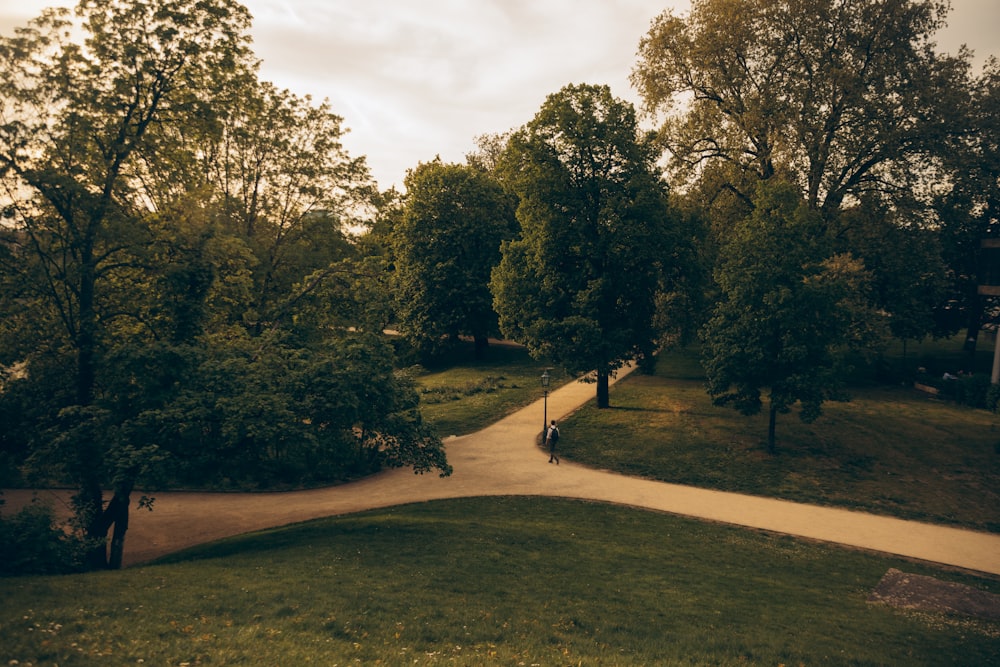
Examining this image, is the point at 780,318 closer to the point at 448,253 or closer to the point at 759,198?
the point at 759,198

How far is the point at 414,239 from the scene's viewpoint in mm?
44656

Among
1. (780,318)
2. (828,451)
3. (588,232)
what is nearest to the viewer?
(780,318)

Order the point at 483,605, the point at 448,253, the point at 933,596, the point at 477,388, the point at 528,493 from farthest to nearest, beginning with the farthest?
the point at 448,253 → the point at 477,388 → the point at 528,493 → the point at 933,596 → the point at 483,605

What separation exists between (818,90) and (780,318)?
16289 millimetres

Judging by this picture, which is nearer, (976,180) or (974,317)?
(976,180)

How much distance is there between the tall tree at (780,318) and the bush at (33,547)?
21.3m

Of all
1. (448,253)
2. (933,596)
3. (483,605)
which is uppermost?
(448,253)

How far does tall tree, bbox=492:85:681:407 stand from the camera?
2748 centimetres

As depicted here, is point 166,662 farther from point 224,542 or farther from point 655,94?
point 655,94

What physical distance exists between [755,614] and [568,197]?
2062cm

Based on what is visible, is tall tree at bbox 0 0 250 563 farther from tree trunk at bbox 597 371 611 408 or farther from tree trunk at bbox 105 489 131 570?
tree trunk at bbox 597 371 611 408

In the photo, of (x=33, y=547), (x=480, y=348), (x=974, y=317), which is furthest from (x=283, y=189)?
(x=974, y=317)

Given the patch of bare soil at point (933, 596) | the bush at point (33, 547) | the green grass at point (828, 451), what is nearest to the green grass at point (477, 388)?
the green grass at point (828, 451)

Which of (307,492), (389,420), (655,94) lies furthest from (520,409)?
(655,94)
